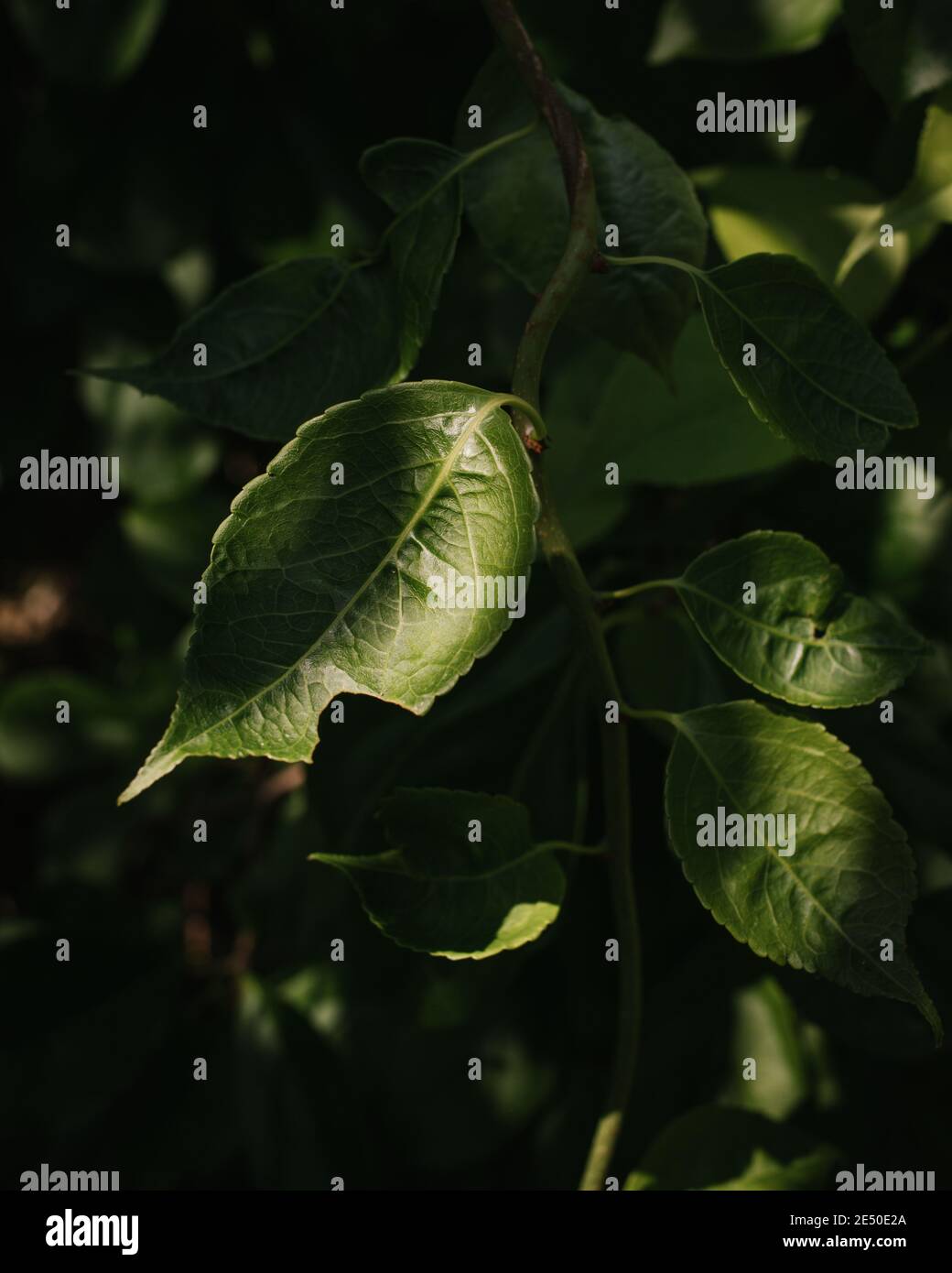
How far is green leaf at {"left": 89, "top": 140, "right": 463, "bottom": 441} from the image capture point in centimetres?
49

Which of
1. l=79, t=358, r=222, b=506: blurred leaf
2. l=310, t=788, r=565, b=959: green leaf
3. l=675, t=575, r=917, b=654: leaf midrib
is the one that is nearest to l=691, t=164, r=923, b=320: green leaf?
l=675, t=575, r=917, b=654: leaf midrib

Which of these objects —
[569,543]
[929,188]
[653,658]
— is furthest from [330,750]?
[929,188]

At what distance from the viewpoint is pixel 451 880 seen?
447mm

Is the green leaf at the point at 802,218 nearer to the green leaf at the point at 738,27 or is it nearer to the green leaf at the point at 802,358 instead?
the green leaf at the point at 738,27

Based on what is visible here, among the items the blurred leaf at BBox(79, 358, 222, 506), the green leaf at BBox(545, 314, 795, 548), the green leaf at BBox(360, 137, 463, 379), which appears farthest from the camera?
the blurred leaf at BBox(79, 358, 222, 506)

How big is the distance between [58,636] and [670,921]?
0.96 metres

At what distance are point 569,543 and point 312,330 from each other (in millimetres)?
150

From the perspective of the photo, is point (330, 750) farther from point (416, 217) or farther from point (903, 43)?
point (903, 43)

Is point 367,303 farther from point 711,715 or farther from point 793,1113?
point 793,1113

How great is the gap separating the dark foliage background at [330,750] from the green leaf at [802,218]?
0.05m

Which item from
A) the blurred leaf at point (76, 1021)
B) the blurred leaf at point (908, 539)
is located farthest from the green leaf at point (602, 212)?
the blurred leaf at point (76, 1021)

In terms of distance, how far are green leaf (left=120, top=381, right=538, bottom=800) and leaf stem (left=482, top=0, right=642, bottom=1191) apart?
4 cm

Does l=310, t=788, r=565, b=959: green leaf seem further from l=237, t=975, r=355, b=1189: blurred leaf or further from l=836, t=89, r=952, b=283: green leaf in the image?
l=237, t=975, r=355, b=1189: blurred leaf
